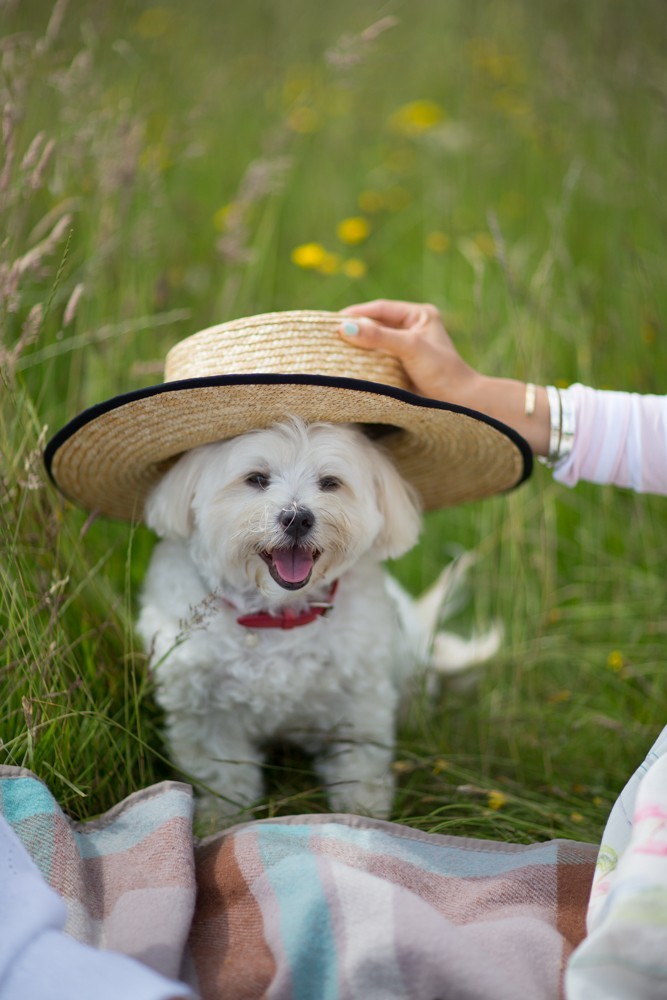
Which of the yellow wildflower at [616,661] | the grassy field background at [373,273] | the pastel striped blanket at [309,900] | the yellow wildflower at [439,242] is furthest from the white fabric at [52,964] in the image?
the yellow wildflower at [439,242]

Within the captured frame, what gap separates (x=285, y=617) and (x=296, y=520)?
0.94ft

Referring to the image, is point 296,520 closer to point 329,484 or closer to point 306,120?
point 329,484

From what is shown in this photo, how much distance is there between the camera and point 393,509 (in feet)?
5.96

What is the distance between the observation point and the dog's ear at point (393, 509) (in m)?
1.79

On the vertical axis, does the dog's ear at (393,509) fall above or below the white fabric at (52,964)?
above

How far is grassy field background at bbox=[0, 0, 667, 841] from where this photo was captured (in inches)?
70.8

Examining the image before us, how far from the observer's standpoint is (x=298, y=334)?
62.9 inches

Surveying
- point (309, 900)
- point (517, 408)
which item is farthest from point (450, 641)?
point (309, 900)

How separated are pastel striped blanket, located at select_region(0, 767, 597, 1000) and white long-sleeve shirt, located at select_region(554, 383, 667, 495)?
2.43 ft

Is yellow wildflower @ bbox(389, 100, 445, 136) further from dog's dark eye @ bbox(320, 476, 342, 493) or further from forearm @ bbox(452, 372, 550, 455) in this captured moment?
dog's dark eye @ bbox(320, 476, 342, 493)

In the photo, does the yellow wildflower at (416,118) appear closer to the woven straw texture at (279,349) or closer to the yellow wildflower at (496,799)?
the woven straw texture at (279,349)

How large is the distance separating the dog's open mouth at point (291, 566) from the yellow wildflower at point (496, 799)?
1.85 ft

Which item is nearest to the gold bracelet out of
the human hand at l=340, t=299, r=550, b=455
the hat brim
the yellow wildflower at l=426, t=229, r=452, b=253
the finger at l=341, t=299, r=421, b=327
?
the human hand at l=340, t=299, r=550, b=455

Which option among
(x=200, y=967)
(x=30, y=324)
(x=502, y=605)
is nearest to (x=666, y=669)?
(x=502, y=605)
